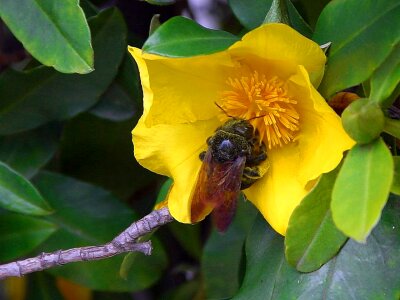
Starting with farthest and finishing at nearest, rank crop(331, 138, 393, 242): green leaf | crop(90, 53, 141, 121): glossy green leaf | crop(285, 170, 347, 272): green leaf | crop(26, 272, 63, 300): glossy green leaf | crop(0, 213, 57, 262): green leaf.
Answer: crop(26, 272, 63, 300): glossy green leaf, crop(90, 53, 141, 121): glossy green leaf, crop(0, 213, 57, 262): green leaf, crop(285, 170, 347, 272): green leaf, crop(331, 138, 393, 242): green leaf

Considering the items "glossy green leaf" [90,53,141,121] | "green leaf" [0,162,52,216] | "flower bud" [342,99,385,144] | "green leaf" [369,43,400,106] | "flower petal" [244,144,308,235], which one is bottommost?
"glossy green leaf" [90,53,141,121]

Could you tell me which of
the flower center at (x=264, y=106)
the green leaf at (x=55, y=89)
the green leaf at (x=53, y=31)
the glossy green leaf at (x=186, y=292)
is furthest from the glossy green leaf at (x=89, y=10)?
the glossy green leaf at (x=186, y=292)

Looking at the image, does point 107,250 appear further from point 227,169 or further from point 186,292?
point 186,292

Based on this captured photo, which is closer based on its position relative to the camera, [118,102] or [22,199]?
[22,199]

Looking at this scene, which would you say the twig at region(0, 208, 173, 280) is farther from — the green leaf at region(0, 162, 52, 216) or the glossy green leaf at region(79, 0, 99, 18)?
the glossy green leaf at region(79, 0, 99, 18)

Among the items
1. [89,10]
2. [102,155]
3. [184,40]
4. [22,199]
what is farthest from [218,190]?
[102,155]

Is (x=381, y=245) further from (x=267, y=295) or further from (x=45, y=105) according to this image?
(x=45, y=105)

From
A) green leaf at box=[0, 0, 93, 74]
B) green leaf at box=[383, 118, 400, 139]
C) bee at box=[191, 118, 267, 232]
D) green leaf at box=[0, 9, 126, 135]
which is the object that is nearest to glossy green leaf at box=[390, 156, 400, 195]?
green leaf at box=[383, 118, 400, 139]
